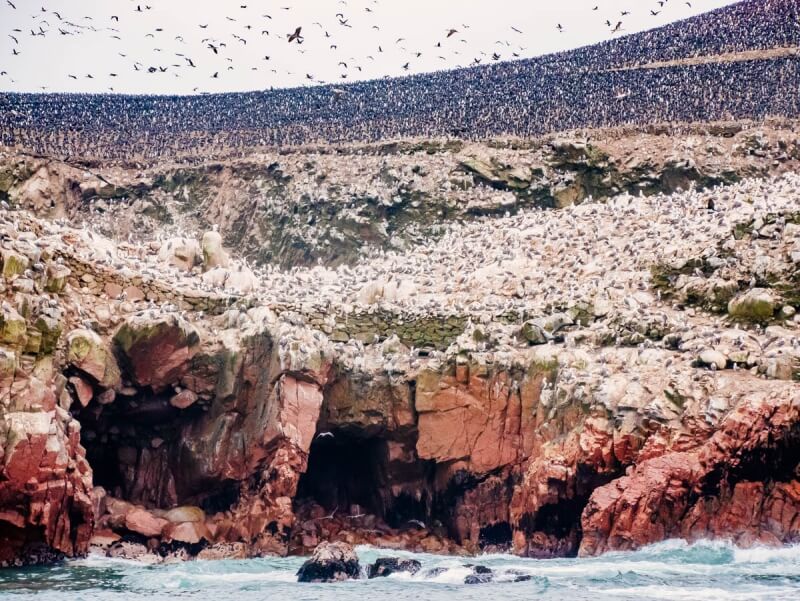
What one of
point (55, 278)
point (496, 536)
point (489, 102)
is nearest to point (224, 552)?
point (496, 536)

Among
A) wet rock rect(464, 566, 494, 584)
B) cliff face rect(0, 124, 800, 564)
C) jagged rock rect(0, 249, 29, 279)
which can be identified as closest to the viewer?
wet rock rect(464, 566, 494, 584)

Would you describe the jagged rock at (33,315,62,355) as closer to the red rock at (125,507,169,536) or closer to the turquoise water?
the red rock at (125,507,169,536)

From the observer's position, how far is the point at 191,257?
4047 centimetres

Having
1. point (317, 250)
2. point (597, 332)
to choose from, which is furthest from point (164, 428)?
point (317, 250)

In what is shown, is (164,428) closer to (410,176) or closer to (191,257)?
(191,257)

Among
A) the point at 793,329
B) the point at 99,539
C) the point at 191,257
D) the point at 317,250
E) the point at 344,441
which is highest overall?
the point at 317,250

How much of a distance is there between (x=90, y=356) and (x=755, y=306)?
16.7m

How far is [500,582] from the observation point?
26297mm

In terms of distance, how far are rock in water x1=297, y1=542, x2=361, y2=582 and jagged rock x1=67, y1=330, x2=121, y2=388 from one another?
7.74 m

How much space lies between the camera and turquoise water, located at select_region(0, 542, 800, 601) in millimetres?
24234

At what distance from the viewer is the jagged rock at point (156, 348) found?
3284 centimetres

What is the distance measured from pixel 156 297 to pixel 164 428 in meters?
3.61

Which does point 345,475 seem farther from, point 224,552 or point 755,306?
point 755,306

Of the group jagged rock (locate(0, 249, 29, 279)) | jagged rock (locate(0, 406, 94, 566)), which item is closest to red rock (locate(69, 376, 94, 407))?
jagged rock (locate(0, 406, 94, 566))
